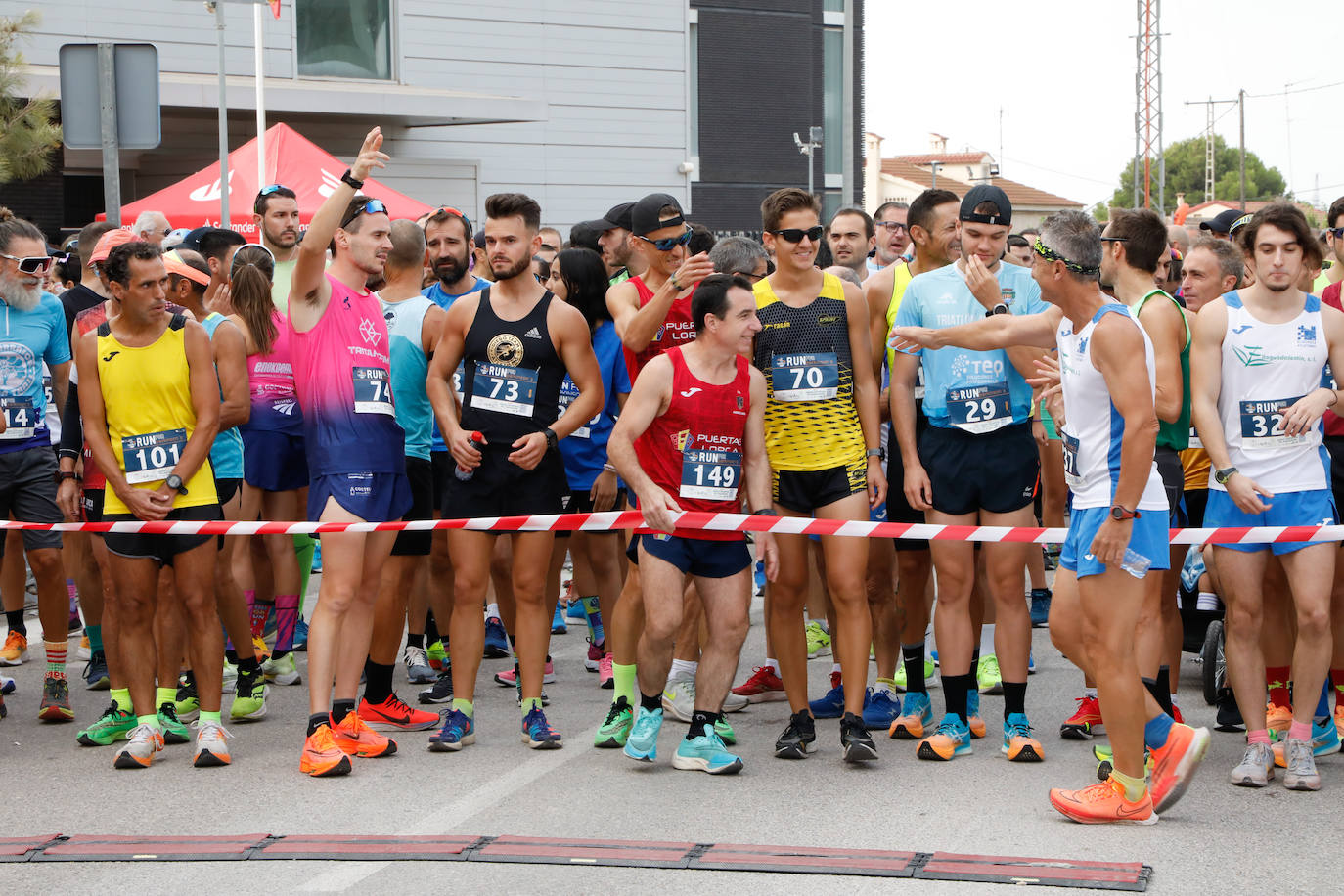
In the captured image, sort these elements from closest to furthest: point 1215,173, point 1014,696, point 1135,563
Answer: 1. point 1135,563
2. point 1014,696
3. point 1215,173

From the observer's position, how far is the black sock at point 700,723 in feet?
20.9

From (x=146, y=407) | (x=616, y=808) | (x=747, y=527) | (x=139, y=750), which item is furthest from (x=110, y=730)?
(x=747, y=527)

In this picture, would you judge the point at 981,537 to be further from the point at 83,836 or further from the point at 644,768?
the point at 83,836

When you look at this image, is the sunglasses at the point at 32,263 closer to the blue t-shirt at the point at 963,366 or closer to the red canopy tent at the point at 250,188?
the blue t-shirt at the point at 963,366

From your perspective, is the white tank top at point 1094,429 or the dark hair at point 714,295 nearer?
the white tank top at point 1094,429

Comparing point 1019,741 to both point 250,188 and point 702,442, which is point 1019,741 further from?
point 250,188

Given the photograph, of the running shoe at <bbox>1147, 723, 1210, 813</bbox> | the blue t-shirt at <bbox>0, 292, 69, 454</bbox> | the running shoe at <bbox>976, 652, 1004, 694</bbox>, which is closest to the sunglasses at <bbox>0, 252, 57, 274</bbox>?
the blue t-shirt at <bbox>0, 292, 69, 454</bbox>

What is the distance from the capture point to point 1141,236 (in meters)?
5.93

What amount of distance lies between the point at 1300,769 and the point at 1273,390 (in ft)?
4.88

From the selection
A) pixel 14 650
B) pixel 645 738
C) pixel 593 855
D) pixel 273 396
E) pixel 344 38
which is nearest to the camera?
pixel 593 855

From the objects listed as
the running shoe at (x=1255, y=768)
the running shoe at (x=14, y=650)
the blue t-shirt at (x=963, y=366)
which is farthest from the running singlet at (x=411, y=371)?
the running shoe at (x=1255, y=768)

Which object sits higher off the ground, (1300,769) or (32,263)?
(32,263)

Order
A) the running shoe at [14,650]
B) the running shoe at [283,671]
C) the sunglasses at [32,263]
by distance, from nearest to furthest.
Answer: the sunglasses at [32,263] → the running shoe at [283,671] → the running shoe at [14,650]

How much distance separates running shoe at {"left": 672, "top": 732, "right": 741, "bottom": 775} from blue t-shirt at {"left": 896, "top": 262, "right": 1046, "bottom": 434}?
1724 mm
